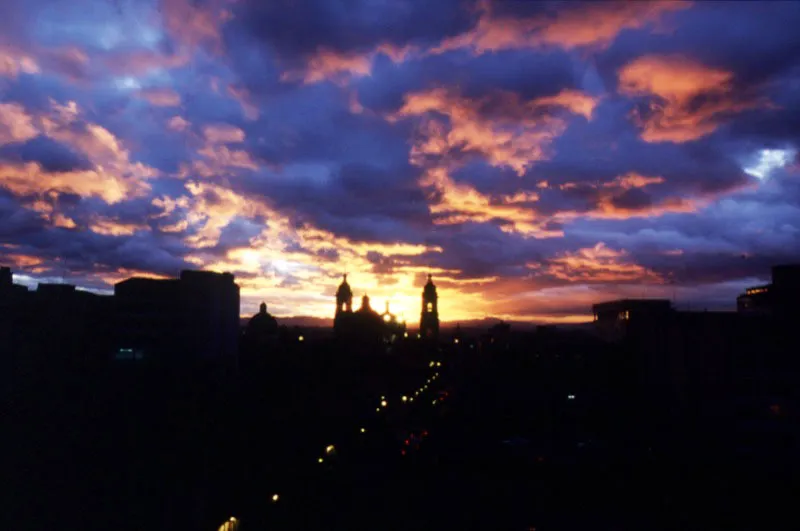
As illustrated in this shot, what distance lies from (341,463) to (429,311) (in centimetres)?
11297

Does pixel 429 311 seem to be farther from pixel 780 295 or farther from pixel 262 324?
pixel 780 295

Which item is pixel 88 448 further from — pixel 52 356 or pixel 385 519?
pixel 385 519

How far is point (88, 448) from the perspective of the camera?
2122 cm

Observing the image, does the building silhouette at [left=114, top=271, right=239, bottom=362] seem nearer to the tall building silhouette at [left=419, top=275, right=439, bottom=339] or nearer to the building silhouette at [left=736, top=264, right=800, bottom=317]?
the building silhouette at [left=736, top=264, right=800, bottom=317]

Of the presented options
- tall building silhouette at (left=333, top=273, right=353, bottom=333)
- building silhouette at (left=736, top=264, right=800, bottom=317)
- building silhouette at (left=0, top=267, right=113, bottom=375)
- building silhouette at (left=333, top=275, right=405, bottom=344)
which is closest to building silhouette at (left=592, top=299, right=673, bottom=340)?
building silhouette at (left=736, top=264, right=800, bottom=317)

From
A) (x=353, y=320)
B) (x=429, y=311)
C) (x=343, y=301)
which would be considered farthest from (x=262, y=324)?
(x=429, y=311)

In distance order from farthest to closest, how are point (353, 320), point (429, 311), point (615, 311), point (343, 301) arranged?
point (429, 311) < point (343, 301) < point (353, 320) < point (615, 311)

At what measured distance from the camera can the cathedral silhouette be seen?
371 feet

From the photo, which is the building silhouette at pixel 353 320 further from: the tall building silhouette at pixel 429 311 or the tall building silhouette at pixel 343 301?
the tall building silhouette at pixel 429 311

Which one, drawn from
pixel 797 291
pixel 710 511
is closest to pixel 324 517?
pixel 710 511

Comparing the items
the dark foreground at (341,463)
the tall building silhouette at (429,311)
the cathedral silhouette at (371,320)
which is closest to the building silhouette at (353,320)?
the cathedral silhouette at (371,320)

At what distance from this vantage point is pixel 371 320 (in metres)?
121

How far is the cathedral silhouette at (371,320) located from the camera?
113062 millimetres

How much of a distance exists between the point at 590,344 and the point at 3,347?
68.2 meters
